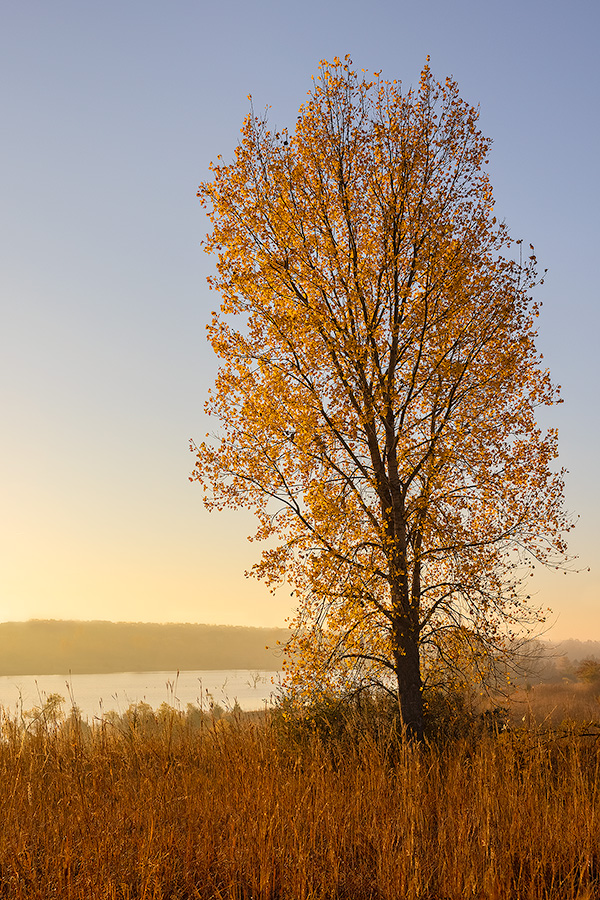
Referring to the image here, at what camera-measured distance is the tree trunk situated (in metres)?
10.9

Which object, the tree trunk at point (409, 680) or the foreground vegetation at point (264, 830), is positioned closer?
the foreground vegetation at point (264, 830)

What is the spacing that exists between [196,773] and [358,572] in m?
3.77

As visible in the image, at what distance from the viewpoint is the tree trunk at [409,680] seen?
10.9 meters

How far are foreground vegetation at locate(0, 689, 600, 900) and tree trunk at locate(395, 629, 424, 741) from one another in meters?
2.30

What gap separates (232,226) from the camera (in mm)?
12320

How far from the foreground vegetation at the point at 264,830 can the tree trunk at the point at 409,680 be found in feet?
7.54

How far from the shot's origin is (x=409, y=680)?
10.9 meters

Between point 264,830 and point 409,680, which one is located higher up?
point 409,680

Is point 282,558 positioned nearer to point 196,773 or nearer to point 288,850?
point 196,773

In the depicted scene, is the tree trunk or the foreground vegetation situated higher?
the tree trunk

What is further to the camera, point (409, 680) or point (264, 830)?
point (409, 680)

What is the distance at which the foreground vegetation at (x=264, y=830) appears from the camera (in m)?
4.92

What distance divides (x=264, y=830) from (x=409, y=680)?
6050mm

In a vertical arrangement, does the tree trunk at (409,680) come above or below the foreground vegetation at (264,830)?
above
